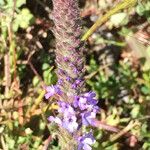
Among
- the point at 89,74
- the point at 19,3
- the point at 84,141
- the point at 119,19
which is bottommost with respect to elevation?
the point at 84,141

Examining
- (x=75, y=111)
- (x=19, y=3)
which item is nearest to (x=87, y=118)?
(x=75, y=111)

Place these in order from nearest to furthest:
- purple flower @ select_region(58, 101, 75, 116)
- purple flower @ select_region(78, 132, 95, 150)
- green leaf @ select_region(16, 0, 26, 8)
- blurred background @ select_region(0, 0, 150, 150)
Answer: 1. purple flower @ select_region(58, 101, 75, 116)
2. purple flower @ select_region(78, 132, 95, 150)
3. blurred background @ select_region(0, 0, 150, 150)
4. green leaf @ select_region(16, 0, 26, 8)

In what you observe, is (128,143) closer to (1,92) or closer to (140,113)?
(140,113)

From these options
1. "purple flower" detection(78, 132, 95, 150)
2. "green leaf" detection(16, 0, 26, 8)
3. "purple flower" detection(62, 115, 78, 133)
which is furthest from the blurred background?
"purple flower" detection(62, 115, 78, 133)

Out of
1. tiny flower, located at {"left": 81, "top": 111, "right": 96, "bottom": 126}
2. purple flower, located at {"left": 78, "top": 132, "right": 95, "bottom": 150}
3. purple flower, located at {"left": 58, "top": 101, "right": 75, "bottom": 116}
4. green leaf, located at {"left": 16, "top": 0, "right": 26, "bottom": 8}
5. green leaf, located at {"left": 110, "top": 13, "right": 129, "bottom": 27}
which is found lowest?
purple flower, located at {"left": 78, "top": 132, "right": 95, "bottom": 150}

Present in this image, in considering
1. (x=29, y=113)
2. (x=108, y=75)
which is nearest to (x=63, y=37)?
(x=29, y=113)

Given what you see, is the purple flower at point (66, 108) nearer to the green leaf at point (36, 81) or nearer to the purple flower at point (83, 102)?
the purple flower at point (83, 102)

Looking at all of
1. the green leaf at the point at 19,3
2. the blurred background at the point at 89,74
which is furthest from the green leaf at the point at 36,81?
the green leaf at the point at 19,3

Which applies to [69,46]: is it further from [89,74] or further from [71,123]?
[89,74]

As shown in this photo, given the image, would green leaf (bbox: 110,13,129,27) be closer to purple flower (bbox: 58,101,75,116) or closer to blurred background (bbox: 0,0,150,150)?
blurred background (bbox: 0,0,150,150)
